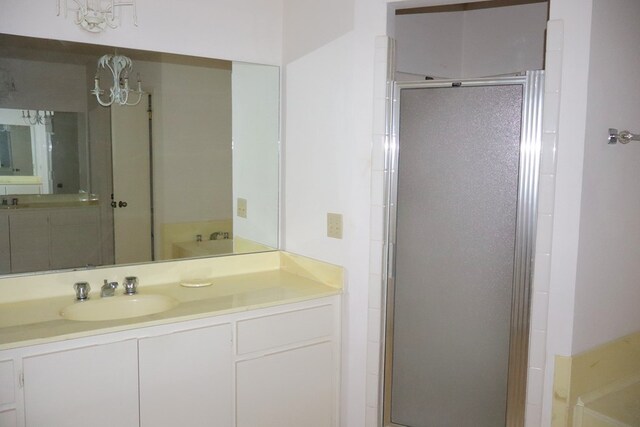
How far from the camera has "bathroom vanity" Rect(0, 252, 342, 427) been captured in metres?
1.70

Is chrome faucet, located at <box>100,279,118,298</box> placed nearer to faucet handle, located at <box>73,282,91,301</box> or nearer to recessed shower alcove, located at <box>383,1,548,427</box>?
faucet handle, located at <box>73,282,91,301</box>

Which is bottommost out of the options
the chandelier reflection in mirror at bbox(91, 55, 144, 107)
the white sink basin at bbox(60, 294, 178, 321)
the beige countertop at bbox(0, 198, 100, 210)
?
the white sink basin at bbox(60, 294, 178, 321)

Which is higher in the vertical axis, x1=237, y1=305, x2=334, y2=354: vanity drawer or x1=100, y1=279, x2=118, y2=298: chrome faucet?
x1=100, y1=279, x2=118, y2=298: chrome faucet

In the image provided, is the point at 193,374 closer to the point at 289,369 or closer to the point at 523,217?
the point at 289,369

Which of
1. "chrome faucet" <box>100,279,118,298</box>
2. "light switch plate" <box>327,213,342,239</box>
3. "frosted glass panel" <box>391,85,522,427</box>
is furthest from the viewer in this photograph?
"light switch plate" <box>327,213,342,239</box>

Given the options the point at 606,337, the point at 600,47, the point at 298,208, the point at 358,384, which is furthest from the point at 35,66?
the point at 606,337

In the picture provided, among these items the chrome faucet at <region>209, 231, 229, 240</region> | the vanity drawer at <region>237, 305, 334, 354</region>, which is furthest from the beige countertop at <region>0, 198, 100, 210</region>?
the vanity drawer at <region>237, 305, 334, 354</region>

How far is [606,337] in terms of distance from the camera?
1996 millimetres

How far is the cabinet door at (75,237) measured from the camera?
217 cm

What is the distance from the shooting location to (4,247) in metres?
2.06

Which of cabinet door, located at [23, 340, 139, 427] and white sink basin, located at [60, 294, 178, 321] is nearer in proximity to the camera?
cabinet door, located at [23, 340, 139, 427]

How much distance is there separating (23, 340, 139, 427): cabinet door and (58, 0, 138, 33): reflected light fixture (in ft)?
4.27

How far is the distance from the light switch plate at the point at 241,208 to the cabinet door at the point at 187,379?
0.80 meters

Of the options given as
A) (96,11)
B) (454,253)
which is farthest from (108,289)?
(454,253)
